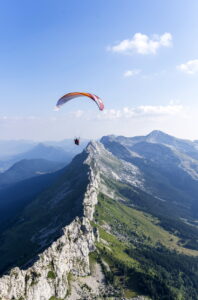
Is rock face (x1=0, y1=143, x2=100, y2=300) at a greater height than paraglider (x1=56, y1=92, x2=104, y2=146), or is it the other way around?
paraglider (x1=56, y1=92, x2=104, y2=146)

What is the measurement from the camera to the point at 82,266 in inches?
5669

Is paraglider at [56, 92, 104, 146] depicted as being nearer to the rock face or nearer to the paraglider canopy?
the paraglider canopy

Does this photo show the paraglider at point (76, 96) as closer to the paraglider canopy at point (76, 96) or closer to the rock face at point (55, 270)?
the paraglider canopy at point (76, 96)

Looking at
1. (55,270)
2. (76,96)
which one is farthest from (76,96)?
(55,270)

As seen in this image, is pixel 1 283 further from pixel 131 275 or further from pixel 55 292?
pixel 131 275

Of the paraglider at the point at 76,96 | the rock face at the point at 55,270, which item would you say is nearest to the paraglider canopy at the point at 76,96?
the paraglider at the point at 76,96

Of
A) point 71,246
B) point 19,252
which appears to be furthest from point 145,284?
point 19,252

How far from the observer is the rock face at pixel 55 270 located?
3966 inches

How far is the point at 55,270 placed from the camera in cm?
12212

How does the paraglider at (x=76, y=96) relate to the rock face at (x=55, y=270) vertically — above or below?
above

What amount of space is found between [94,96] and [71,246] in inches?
3437

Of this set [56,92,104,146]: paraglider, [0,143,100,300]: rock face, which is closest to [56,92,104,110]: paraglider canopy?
[56,92,104,146]: paraglider

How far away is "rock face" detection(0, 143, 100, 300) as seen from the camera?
101 metres

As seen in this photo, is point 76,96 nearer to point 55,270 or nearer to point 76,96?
point 76,96
